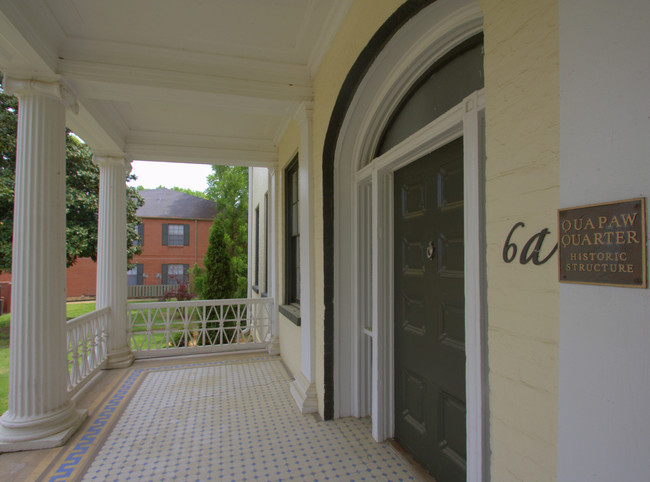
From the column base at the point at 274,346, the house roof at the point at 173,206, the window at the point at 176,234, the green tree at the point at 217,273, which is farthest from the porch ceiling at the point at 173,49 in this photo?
the house roof at the point at 173,206

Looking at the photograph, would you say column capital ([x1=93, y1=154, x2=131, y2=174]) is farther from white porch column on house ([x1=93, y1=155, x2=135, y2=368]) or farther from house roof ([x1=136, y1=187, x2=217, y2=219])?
house roof ([x1=136, y1=187, x2=217, y2=219])

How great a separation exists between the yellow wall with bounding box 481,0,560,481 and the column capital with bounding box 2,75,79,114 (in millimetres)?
3434

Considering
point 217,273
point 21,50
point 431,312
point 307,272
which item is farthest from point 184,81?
point 217,273

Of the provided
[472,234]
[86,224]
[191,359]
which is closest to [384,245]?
[472,234]

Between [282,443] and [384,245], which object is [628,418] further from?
[282,443]

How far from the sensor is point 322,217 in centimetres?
326

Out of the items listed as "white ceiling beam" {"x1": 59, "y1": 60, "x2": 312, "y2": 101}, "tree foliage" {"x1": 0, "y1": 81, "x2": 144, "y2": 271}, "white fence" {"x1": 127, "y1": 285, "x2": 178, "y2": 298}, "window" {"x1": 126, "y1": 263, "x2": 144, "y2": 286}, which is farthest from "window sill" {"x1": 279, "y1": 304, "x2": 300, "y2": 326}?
"window" {"x1": 126, "y1": 263, "x2": 144, "y2": 286}

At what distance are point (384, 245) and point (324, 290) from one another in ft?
2.47

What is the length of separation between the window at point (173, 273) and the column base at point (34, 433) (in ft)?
67.4

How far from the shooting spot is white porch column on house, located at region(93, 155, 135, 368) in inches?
199

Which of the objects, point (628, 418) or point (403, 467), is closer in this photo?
point (628, 418)

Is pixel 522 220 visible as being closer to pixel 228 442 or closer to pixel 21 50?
pixel 228 442

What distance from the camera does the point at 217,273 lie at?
1005cm

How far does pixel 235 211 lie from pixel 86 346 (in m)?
12.5
